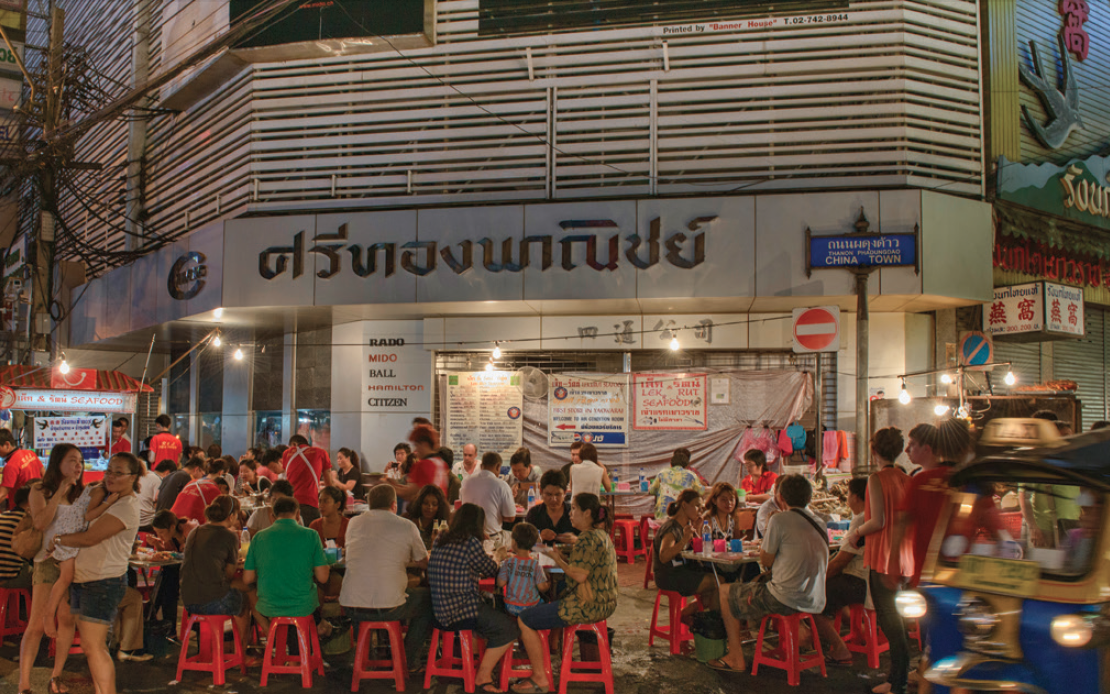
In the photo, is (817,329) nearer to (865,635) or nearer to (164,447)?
(865,635)

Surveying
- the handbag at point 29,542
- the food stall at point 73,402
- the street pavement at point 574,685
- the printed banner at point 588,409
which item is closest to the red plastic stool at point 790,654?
the street pavement at point 574,685

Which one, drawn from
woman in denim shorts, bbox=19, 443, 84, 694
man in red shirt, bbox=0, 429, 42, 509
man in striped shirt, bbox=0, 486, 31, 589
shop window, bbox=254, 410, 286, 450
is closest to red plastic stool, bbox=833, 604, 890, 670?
woman in denim shorts, bbox=19, 443, 84, 694

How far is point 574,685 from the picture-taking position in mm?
6734

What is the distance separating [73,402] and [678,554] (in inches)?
402

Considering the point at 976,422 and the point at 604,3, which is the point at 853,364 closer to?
the point at 976,422

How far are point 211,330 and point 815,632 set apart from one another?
12463mm

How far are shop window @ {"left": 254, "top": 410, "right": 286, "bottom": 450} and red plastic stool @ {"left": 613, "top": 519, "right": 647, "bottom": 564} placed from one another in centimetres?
677

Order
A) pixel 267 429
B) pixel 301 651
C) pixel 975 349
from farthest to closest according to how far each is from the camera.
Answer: pixel 267 429
pixel 975 349
pixel 301 651

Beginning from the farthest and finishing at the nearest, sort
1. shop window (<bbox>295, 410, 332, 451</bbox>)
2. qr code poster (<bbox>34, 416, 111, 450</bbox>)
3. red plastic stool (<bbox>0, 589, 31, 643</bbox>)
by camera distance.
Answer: shop window (<bbox>295, 410, 332, 451</bbox>) → qr code poster (<bbox>34, 416, 111, 450</bbox>) → red plastic stool (<bbox>0, 589, 31, 643</bbox>)

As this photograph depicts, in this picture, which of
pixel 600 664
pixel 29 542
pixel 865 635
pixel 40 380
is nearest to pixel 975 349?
pixel 865 635

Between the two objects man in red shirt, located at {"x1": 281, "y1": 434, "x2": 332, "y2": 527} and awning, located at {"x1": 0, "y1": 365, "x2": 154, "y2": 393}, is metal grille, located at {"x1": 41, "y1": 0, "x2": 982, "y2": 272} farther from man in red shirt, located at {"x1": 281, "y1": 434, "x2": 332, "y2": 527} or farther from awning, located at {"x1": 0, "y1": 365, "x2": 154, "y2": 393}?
man in red shirt, located at {"x1": 281, "y1": 434, "x2": 332, "y2": 527}

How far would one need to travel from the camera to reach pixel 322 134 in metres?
13.8

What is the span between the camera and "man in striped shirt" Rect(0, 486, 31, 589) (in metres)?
7.57

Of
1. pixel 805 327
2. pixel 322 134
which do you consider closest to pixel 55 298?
pixel 322 134
